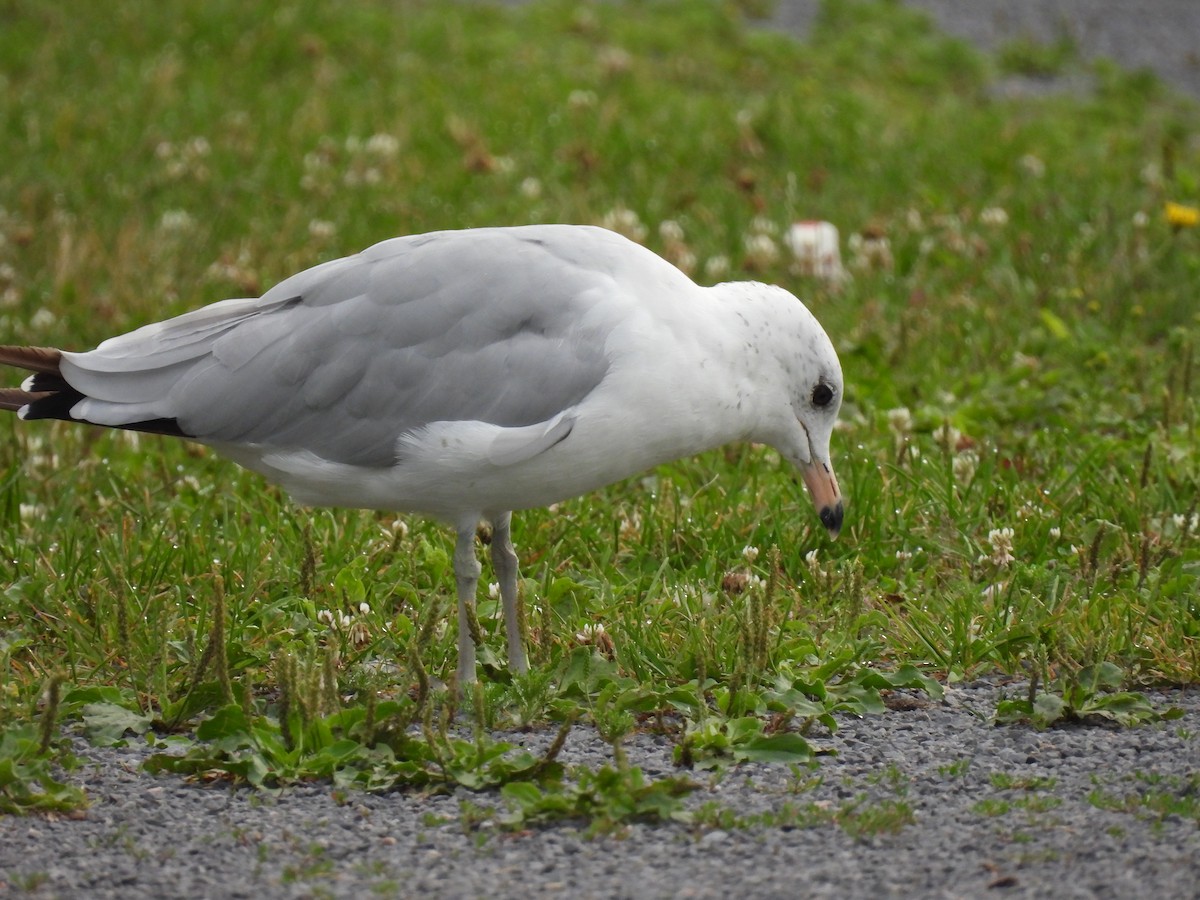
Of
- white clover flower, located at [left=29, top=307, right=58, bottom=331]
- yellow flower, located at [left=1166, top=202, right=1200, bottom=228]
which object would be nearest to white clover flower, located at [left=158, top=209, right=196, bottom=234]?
white clover flower, located at [left=29, top=307, right=58, bottom=331]

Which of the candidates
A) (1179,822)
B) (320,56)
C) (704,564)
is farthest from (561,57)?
(1179,822)

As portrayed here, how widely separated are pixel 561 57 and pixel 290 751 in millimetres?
8039

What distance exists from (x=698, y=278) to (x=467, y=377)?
340 centimetres

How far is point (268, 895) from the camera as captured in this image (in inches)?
124

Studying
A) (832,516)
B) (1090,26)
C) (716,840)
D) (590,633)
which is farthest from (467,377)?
(1090,26)

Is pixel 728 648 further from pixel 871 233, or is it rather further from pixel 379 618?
pixel 871 233

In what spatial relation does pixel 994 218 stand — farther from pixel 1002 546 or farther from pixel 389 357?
pixel 389 357

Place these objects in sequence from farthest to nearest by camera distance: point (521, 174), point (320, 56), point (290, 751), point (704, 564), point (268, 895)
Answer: point (320, 56) < point (521, 174) < point (704, 564) < point (290, 751) < point (268, 895)

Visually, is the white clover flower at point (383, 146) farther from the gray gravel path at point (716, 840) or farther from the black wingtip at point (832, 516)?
the gray gravel path at point (716, 840)

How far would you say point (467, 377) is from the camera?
4.28 m

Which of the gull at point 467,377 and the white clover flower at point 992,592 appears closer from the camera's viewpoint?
the gull at point 467,377

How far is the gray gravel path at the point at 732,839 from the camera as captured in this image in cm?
315

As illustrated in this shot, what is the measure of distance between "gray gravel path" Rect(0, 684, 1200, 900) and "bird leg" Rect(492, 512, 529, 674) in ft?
1.83

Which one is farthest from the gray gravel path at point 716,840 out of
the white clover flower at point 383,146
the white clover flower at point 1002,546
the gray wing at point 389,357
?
the white clover flower at point 383,146
